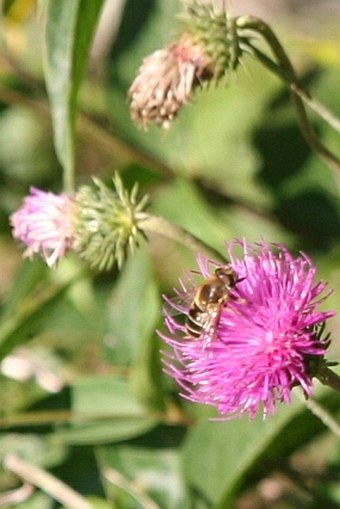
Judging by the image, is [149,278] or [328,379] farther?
[149,278]

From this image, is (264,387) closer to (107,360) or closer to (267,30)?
(267,30)

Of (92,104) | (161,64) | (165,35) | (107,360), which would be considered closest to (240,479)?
(107,360)

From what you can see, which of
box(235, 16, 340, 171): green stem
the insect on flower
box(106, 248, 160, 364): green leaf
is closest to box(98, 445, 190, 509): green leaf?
box(106, 248, 160, 364): green leaf

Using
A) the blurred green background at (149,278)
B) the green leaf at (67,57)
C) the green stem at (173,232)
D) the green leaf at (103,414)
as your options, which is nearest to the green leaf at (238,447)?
the blurred green background at (149,278)

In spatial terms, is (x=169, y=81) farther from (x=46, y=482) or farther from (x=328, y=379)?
(x=46, y=482)

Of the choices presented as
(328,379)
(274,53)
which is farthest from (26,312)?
(328,379)

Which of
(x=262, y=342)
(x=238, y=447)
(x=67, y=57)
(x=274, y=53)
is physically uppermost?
(x=67, y=57)
